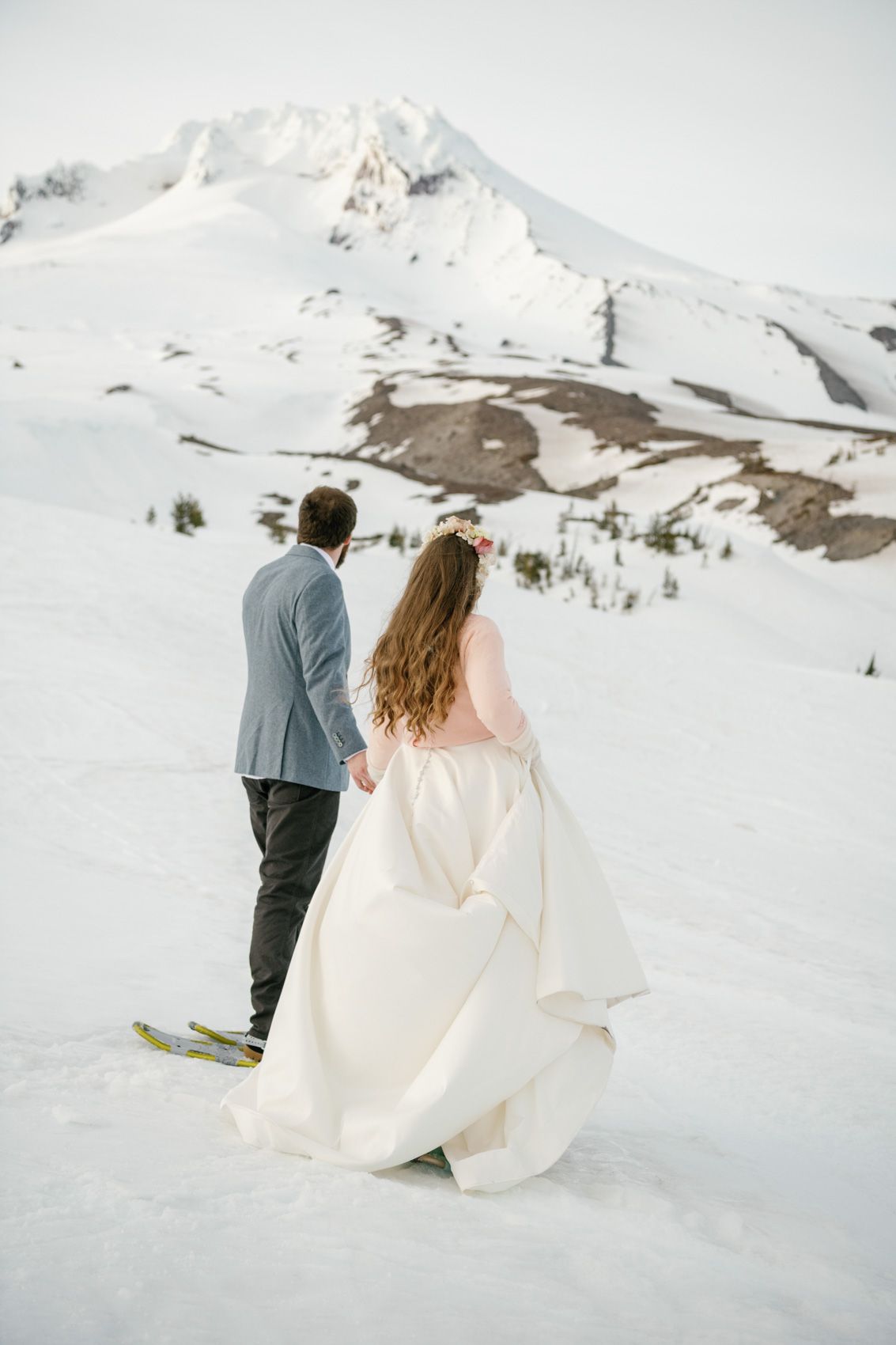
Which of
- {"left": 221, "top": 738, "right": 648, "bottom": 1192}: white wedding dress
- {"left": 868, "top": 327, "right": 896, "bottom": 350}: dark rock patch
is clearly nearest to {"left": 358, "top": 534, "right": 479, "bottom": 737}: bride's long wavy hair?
{"left": 221, "top": 738, "right": 648, "bottom": 1192}: white wedding dress

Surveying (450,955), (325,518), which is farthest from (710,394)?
(450,955)

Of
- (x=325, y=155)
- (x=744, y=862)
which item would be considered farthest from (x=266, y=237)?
(x=744, y=862)

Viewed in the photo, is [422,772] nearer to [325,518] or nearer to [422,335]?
[325,518]

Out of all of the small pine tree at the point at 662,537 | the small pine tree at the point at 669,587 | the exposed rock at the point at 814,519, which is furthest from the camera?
the exposed rock at the point at 814,519

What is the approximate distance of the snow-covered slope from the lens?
16.7m

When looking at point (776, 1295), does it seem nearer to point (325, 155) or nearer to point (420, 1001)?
point (420, 1001)

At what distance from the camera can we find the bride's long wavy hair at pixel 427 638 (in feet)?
8.75

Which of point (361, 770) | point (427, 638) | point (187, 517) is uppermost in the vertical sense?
point (427, 638)

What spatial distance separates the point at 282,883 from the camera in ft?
10.4

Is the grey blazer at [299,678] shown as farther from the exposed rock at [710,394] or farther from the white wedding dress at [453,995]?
the exposed rock at [710,394]

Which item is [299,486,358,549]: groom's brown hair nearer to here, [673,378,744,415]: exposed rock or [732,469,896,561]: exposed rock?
[732,469,896,561]: exposed rock

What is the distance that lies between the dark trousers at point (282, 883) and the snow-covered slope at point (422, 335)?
1110 cm

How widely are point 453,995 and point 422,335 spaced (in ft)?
94.7

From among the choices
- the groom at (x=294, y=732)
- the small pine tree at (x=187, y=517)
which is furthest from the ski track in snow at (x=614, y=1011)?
the small pine tree at (x=187, y=517)
